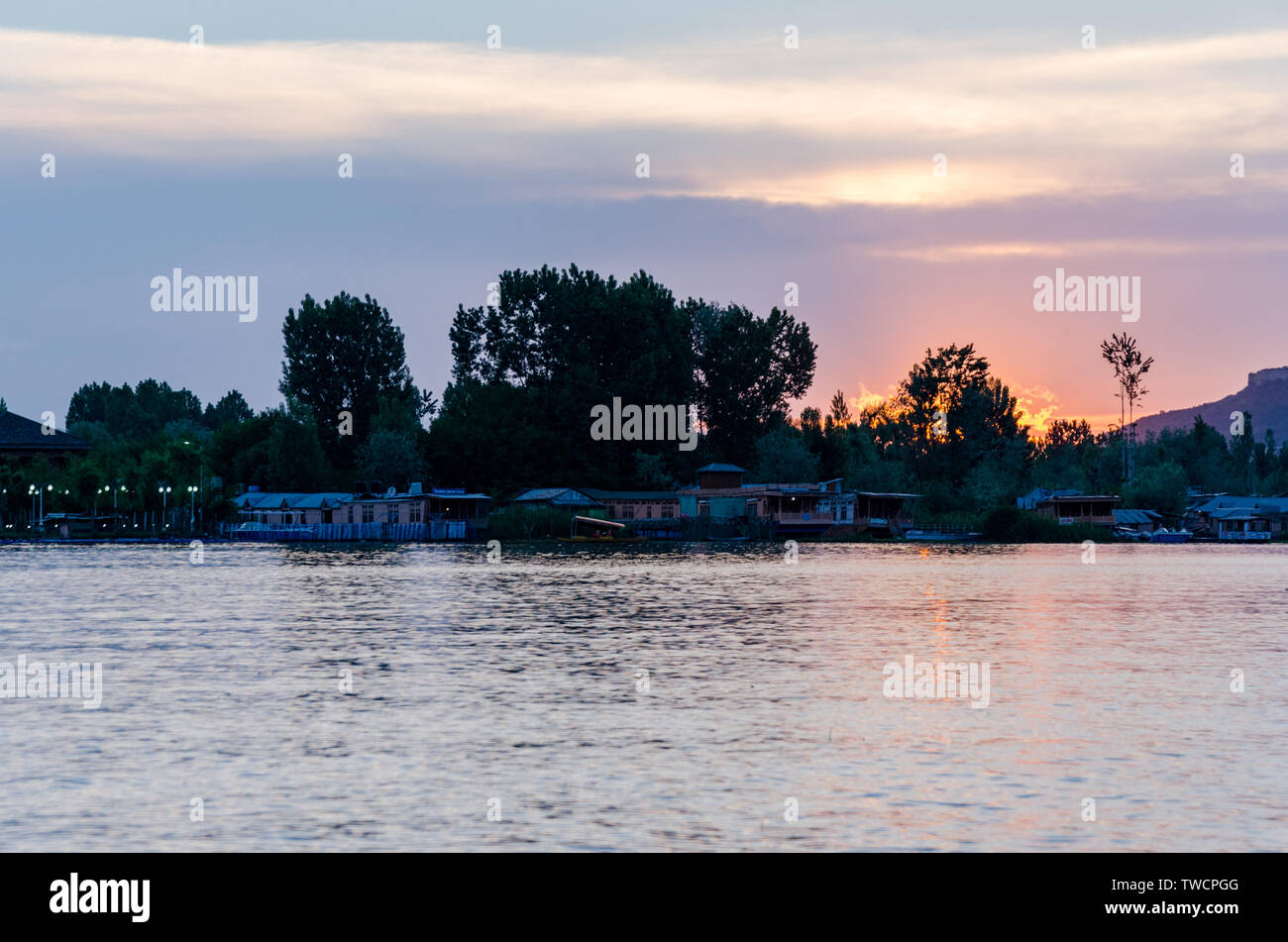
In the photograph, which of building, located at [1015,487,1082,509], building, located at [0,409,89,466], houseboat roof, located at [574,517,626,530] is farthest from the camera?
building, located at [0,409,89,466]

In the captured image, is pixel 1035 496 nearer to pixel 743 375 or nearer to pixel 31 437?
pixel 743 375

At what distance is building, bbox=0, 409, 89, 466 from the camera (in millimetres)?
172500

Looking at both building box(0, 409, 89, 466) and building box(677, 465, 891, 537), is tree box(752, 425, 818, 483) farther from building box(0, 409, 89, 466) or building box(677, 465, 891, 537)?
building box(0, 409, 89, 466)

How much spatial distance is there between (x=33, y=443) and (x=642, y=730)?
549 feet

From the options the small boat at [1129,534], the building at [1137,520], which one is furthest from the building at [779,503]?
the building at [1137,520]

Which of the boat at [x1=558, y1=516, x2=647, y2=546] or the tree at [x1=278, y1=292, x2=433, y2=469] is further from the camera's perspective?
the tree at [x1=278, y1=292, x2=433, y2=469]

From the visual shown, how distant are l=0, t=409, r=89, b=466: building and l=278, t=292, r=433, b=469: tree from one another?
27.3 metres

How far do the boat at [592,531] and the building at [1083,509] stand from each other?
50397mm

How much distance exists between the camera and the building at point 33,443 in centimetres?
17250

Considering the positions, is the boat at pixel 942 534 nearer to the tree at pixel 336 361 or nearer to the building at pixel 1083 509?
the building at pixel 1083 509

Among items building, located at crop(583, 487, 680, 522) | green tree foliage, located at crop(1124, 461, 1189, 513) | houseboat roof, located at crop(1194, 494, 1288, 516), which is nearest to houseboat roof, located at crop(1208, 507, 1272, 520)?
houseboat roof, located at crop(1194, 494, 1288, 516)
